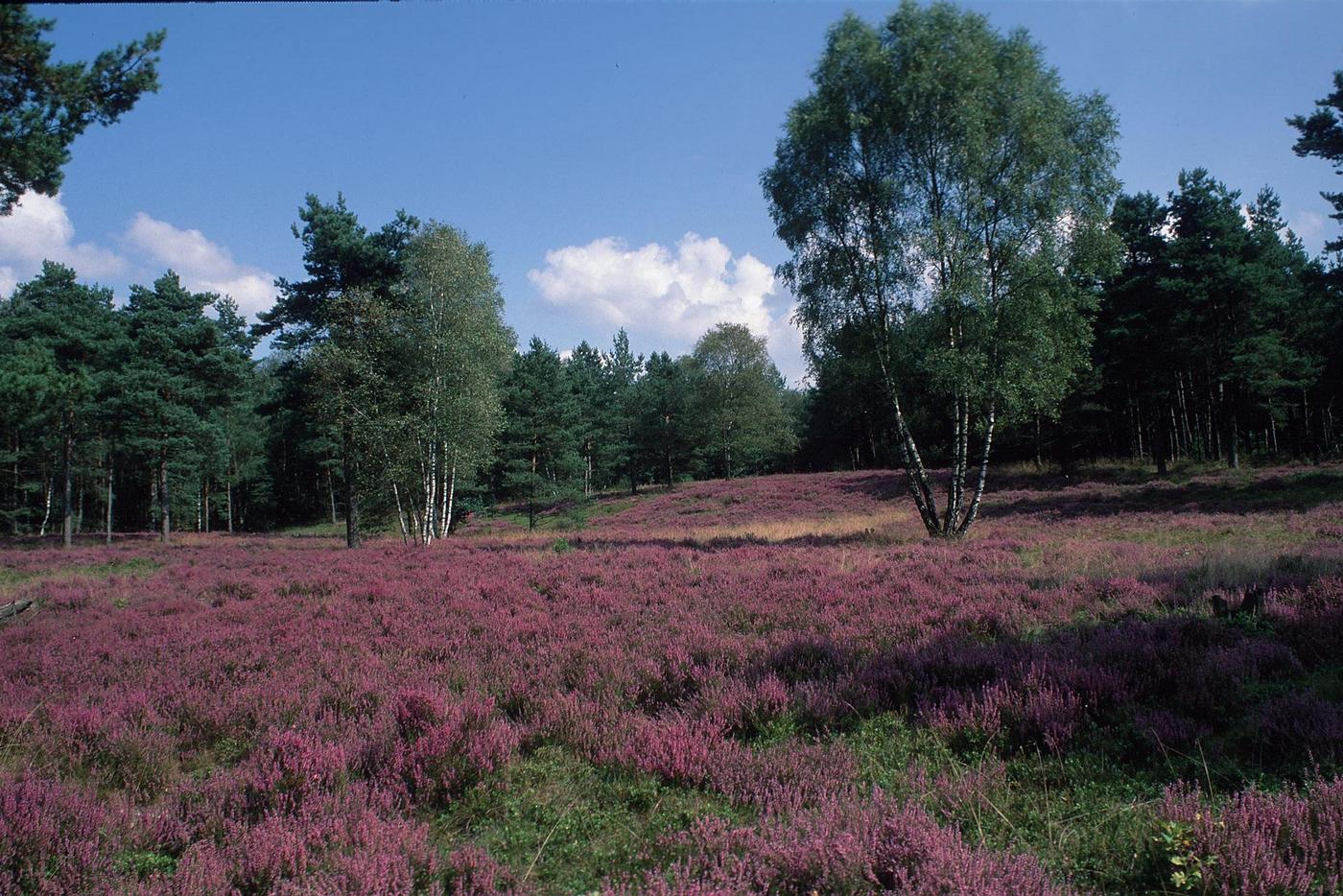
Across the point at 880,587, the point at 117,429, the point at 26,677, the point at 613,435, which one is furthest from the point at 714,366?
the point at 26,677

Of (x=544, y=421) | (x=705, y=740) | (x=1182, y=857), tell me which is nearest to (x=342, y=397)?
(x=544, y=421)

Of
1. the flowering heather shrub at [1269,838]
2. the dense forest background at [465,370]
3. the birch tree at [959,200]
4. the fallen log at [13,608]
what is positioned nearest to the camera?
the flowering heather shrub at [1269,838]

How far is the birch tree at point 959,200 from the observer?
1548 centimetres

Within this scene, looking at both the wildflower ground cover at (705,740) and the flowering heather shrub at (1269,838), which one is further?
the wildflower ground cover at (705,740)

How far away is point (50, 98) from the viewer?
739 centimetres

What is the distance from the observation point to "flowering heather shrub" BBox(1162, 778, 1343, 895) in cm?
241

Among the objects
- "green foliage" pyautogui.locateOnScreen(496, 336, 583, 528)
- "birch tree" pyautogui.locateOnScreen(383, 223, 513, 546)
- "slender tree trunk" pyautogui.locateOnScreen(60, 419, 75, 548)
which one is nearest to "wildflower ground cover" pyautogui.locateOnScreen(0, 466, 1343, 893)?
"birch tree" pyautogui.locateOnScreen(383, 223, 513, 546)

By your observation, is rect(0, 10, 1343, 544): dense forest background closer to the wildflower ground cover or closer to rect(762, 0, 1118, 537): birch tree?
rect(762, 0, 1118, 537): birch tree

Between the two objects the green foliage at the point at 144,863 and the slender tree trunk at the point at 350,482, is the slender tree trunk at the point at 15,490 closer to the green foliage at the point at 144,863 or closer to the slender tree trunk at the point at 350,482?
the slender tree trunk at the point at 350,482

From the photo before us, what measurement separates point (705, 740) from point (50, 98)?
1012 cm

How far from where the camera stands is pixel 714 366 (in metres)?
56.7

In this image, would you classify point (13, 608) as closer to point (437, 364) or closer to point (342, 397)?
point (342, 397)

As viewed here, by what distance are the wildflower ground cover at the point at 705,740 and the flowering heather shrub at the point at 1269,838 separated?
0.02m

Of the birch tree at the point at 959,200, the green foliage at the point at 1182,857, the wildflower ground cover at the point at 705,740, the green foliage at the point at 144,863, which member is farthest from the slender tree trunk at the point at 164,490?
the green foliage at the point at 1182,857
